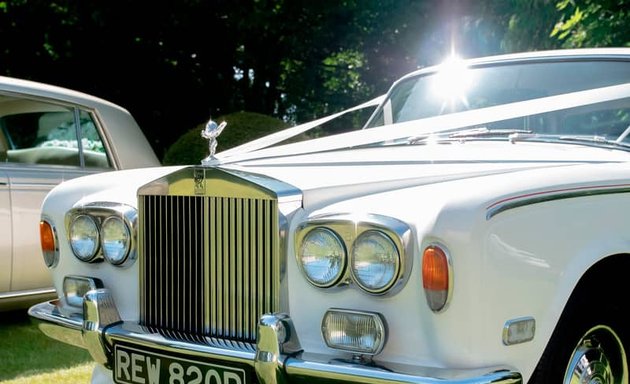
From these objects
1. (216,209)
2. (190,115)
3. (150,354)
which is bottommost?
(150,354)

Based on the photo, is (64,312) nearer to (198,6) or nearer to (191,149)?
(191,149)

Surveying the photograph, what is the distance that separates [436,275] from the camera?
220 cm

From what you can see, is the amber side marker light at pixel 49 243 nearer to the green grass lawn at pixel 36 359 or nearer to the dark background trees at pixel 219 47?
the green grass lawn at pixel 36 359

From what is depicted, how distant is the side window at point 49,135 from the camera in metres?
5.11

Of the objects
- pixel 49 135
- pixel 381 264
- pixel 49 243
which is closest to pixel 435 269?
pixel 381 264

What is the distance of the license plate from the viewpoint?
2.46 meters

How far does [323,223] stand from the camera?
93.0 inches

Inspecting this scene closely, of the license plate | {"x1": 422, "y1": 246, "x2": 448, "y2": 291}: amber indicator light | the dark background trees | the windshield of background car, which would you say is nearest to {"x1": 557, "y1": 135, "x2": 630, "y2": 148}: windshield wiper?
the windshield of background car

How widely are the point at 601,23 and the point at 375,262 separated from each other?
7.40m

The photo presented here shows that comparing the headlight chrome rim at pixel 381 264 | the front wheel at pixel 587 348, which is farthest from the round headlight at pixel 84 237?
the front wheel at pixel 587 348

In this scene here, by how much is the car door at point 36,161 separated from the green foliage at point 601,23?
572 cm

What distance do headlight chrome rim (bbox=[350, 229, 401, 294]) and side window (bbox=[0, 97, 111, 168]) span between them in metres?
3.41

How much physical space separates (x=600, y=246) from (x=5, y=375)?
3.12 meters

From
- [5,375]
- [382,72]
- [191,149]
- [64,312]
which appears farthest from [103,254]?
[382,72]
